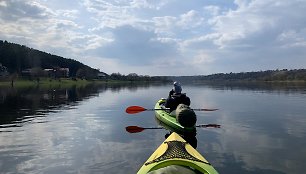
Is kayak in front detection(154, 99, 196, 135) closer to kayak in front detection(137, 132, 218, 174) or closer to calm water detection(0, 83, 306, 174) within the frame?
calm water detection(0, 83, 306, 174)

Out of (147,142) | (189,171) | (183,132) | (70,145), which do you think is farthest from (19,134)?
(189,171)

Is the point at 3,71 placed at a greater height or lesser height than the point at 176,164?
greater

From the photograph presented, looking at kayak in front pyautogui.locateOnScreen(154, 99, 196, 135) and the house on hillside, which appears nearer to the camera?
kayak in front pyautogui.locateOnScreen(154, 99, 196, 135)

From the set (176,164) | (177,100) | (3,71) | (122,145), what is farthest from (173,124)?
(3,71)

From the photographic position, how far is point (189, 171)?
8.72m

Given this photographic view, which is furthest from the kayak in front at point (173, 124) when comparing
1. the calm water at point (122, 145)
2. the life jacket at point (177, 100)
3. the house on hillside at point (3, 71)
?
the house on hillside at point (3, 71)

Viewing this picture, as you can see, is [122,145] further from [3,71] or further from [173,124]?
[3,71]

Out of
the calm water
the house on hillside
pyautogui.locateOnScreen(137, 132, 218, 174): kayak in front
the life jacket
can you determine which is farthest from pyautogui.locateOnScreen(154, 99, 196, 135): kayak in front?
the house on hillside

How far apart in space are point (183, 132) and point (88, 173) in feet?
23.0

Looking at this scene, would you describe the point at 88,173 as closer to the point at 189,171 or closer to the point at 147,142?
the point at 189,171

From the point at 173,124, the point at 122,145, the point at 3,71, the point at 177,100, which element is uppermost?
the point at 3,71

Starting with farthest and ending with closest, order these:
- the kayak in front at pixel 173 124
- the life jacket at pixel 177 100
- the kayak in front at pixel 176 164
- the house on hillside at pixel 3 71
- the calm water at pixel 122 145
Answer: the house on hillside at pixel 3 71 → the life jacket at pixel 177 100 → the kayak in front at pixel 173 124 → the calm water at pixel 122 145 → the kayak in front at pixel 176 164

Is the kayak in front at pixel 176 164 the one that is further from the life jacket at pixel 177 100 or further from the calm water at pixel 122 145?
the life jacket at pixel 177 100

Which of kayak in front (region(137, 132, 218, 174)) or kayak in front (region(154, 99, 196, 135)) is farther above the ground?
kayak in front (region(137, 132, 218, 174))
